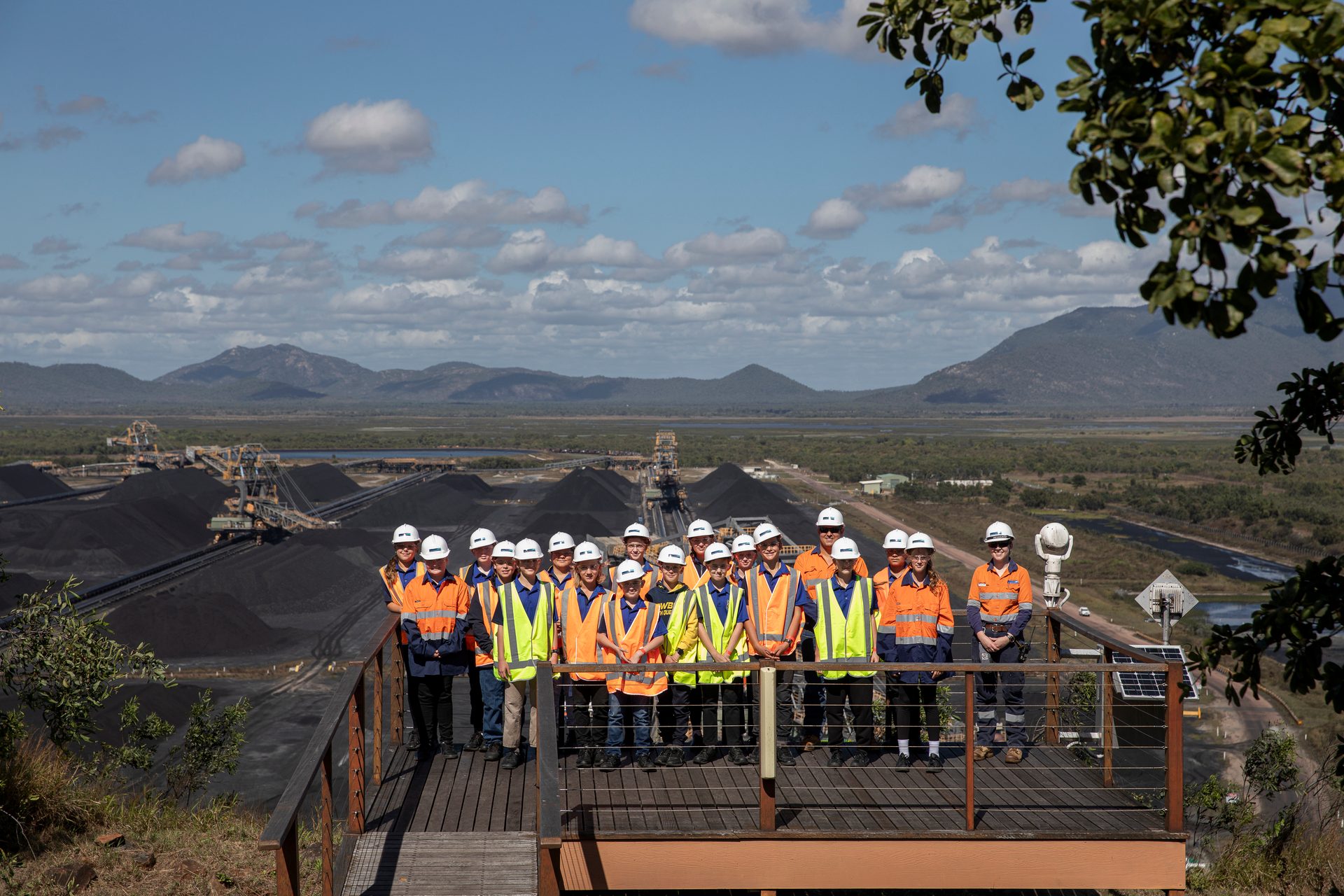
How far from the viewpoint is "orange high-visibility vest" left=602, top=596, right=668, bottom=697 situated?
9172 mm

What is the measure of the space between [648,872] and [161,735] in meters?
17.1

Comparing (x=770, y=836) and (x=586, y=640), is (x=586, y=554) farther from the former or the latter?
(x=770, y=836)

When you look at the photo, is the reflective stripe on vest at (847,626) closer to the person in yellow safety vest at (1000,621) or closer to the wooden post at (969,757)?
the person in yellow safety vest at (1000,621)

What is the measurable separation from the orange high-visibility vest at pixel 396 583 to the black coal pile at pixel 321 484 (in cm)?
7083

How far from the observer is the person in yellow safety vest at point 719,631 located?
9320 millimetres

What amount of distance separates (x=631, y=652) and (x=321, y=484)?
79.3 metres

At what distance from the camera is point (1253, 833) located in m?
10.8

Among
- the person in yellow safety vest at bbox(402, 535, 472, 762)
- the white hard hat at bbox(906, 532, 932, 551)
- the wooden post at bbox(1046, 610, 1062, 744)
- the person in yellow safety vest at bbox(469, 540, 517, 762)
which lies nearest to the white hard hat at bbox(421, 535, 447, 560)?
the person in yellow safety vest at bbox(402, 535, 472, 762)

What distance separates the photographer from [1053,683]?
32.1ft

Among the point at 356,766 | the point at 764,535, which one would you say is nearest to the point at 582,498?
the point at 764,535

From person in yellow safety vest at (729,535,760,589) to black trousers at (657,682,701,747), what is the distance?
975mm

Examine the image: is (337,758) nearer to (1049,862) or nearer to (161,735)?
(161,735)

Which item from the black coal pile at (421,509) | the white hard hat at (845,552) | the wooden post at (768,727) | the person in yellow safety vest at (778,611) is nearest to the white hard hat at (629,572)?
the person in yellow safety vest at (778,611)

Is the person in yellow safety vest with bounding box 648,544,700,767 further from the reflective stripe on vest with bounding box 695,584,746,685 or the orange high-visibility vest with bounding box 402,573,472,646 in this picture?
the orange high-visibility vest with bounding box 402,573,472,646
